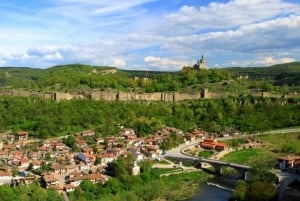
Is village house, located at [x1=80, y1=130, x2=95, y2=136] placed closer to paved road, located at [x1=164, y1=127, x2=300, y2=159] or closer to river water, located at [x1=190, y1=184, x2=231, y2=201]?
paved road, located at [x1=164, y1=127, x2=300, y2=159]

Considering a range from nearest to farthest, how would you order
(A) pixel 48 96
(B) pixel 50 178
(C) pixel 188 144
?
(B) pixel 50 178
(C) pixel 188 144
(A) pixel 48 96

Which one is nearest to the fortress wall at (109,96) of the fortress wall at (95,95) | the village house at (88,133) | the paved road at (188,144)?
the fortress wall at (95,95)

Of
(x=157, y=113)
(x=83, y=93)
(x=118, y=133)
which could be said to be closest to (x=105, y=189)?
(x=118, y=133)

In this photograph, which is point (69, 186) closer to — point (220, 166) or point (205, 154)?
point (220, 166)

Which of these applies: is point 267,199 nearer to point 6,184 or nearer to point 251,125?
point 6,184

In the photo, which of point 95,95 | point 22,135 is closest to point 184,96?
point 95,95

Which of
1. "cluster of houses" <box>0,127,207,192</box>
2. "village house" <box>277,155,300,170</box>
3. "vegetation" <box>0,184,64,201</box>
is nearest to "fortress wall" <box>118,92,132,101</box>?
"cluster of houses" <box>0,127,207,192</box>
